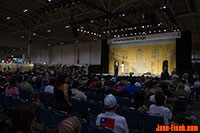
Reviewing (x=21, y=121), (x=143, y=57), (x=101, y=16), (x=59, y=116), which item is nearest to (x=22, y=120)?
(x=21, y=121)

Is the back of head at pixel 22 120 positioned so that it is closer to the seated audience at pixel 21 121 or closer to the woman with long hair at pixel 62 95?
the seated audience at pixel 21 121

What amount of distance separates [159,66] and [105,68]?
23.5ft

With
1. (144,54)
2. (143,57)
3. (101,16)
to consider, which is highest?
(101,16)

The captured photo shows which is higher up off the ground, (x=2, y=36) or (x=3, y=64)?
(x=2, y=36)

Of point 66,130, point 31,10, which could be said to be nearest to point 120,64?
point 31,10

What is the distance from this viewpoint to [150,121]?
10.2ft

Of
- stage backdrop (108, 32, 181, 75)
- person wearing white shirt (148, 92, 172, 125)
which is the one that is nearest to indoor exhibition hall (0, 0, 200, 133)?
person wearing white shirt (148, 92, 172, 125)

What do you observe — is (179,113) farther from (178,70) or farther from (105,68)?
(105,68)

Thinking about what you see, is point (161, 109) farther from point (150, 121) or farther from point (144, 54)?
point (144, 54)

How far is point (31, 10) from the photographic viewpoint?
61.9 ft

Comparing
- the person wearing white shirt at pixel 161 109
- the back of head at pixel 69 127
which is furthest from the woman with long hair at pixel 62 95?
the back of head at pixel 69 127

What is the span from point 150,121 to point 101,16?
1355 cm

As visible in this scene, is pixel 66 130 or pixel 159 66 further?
pixel 159 66

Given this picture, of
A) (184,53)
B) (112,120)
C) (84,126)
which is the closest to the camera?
(112,120)
